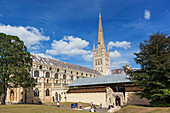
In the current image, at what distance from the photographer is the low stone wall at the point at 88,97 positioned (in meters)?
35.6

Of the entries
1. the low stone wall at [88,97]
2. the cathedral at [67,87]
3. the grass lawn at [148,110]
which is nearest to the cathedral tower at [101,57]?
the cathedral at [67,87]

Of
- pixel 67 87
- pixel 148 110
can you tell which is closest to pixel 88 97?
pixel 67 87

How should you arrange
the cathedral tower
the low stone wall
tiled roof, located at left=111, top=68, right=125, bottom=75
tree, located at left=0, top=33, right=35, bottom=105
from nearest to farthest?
tree, located at left=0, top=33, right=35, bottom=105, the low stone wall, tiled roof, located at left=111, top=68, right=125, bottom=75, the cathedral tower

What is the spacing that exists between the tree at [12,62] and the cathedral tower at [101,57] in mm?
69777

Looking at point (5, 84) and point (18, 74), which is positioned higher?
point (18, 74)

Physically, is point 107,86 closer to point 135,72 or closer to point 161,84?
point 135,72

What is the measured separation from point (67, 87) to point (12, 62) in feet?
81.4

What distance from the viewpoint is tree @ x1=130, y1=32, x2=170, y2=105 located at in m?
20.4

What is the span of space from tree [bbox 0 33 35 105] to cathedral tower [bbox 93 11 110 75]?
69777 mm

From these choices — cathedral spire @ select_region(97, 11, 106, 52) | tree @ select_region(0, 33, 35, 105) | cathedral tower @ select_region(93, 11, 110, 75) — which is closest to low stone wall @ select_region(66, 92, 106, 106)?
tree @ select_region(0, 33, 35, 105)

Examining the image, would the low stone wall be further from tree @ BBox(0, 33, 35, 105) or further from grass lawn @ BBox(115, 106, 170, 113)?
tree @ BBox(0, 33, 35, 105)

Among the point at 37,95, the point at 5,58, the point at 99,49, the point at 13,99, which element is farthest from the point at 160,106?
the point at 99,49

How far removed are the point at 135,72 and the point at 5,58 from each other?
75.9ft

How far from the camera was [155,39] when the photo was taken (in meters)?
23.0
